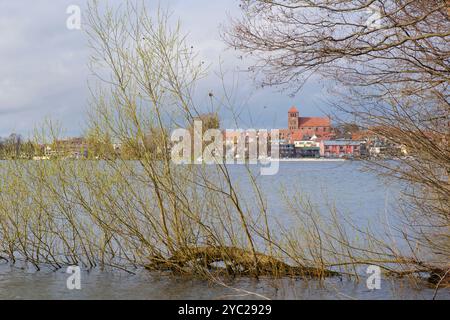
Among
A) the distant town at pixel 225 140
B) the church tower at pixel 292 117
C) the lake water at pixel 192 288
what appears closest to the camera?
the distant town at pixel 225 140

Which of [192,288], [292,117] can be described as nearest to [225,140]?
[192,288]

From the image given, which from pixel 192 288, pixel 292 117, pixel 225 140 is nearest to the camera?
pixel 225 140

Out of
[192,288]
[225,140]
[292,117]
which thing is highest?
[292,117]

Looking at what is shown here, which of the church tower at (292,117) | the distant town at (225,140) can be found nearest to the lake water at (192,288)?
the distant town at (225,140)

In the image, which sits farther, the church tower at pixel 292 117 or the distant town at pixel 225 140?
the church tower at pixel 292 117

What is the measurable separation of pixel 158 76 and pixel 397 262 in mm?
4932

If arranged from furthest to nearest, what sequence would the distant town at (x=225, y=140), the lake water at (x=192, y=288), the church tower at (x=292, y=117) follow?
the church tower at (x=292, y=117), the lake water at (x=192, y=288), the distant town at (x=225, y=140)

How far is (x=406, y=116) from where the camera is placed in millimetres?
8133

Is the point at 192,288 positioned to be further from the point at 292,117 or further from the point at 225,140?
the point at 292,117

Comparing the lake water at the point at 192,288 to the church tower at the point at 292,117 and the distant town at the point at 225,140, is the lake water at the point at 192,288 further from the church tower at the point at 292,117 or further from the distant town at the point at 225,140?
the church tower at the point at 292,117

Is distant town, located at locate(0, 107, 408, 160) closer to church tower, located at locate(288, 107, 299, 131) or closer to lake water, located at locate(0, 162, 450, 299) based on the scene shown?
lake water, located at locate(0, 162, 450, 299)

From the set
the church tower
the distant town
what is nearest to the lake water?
the distant town
